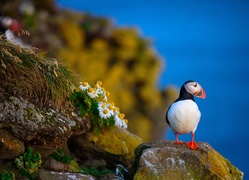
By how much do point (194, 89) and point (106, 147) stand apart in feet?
5.05

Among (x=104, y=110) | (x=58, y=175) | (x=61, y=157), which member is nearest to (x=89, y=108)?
(x=104, y=110)

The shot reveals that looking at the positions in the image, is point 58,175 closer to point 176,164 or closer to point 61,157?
point 61,157

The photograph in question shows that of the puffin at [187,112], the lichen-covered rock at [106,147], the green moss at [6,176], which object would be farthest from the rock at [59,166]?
the puffin at [187,112]

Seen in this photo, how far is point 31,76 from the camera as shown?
7340 mm

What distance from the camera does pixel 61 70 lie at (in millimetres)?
7578

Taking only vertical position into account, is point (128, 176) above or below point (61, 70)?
below

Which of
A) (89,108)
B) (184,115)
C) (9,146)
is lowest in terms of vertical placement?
(9,146)

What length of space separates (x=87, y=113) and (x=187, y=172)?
155 centimetres

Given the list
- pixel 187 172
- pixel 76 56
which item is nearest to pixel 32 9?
pixel 76 56

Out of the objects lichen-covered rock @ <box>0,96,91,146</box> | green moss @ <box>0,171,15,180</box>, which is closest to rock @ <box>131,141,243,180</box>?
lichen-covered rock @ <box>0,96,91,146</box>

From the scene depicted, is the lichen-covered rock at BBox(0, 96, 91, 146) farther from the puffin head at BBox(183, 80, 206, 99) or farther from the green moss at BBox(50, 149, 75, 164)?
the puffin head at BBox(183, 80, 206, 99)

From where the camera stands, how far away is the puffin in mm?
7133

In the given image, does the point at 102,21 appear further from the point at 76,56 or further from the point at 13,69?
the point at 13,69

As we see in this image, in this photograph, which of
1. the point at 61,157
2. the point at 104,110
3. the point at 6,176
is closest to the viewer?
the point at 6,176
